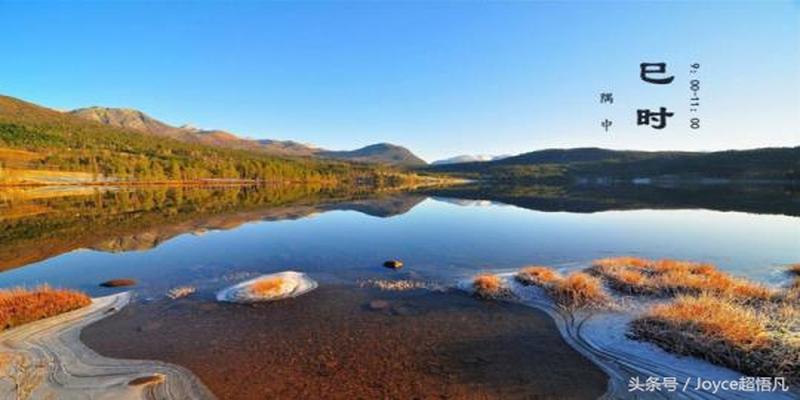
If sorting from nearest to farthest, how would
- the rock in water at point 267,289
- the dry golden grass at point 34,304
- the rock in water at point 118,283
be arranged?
the dry golden grass at point 34,304
the rock in water at point 267,289
the rock in water at point 118,283

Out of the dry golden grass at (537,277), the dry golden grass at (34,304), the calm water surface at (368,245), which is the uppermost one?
the dry golden grass at (34,304)

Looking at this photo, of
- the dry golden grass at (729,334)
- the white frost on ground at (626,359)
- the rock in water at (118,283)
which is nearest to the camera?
the white frost on ground at (626,359)

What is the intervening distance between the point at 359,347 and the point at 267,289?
8707 millimetres

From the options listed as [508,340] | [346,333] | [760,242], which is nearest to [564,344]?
[508,340]

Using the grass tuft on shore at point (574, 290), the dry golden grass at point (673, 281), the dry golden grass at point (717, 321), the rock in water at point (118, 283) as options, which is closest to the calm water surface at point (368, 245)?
the rock in water at point (118, 283)

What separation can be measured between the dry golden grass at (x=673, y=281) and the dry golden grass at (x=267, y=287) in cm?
1764

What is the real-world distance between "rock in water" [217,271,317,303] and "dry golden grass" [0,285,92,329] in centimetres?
635

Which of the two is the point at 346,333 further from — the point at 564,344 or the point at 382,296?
the point at 564,344

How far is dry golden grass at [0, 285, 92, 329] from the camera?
1731 centimetres

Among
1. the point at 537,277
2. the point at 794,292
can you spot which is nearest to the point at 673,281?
the point at 794,292

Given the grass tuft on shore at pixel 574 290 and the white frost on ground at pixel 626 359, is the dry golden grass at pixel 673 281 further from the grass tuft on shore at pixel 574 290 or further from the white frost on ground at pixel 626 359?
the white frost on ground at pixel 626 359

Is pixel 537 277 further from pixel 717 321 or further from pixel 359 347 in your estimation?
pixel 359 347

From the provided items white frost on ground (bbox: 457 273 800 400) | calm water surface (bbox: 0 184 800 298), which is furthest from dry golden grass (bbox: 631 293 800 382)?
calm water surface (bbox: 0 184 800 298)

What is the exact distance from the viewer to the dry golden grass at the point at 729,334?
12.1 m
